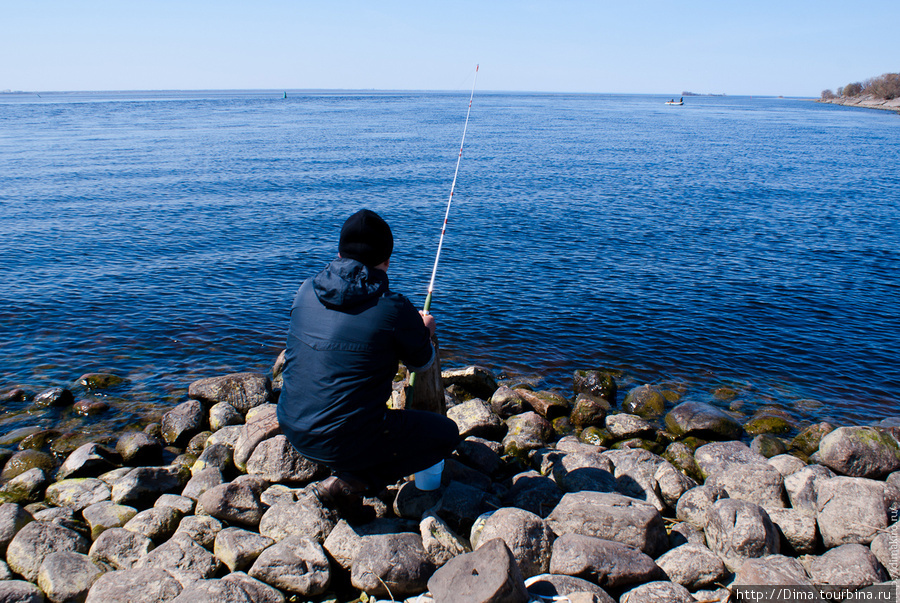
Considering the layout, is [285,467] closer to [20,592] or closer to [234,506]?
[234,506]

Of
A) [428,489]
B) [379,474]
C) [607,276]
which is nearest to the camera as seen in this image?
[379,474]

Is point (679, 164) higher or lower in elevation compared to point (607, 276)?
higher

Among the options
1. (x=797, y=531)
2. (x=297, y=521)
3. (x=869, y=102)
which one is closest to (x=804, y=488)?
(x=797, y=531)

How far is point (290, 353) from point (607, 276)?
13281 mm

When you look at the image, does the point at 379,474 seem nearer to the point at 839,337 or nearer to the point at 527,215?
the point at 839,337

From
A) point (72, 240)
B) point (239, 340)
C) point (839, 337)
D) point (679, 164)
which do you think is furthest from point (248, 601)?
point (679, 164)

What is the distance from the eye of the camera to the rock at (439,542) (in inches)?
198

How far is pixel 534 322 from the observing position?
44.7 ft

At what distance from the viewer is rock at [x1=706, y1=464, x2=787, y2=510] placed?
6.30 meters

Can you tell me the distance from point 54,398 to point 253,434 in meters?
5.19

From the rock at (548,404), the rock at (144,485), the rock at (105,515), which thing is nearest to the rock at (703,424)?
the rock at (548,404)

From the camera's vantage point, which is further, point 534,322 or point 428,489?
point 534,322

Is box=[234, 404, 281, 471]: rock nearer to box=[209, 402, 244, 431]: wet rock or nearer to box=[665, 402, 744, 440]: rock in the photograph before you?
box=[209, 402, 244, 431]: wet rock

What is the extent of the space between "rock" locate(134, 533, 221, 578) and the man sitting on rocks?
136cm
